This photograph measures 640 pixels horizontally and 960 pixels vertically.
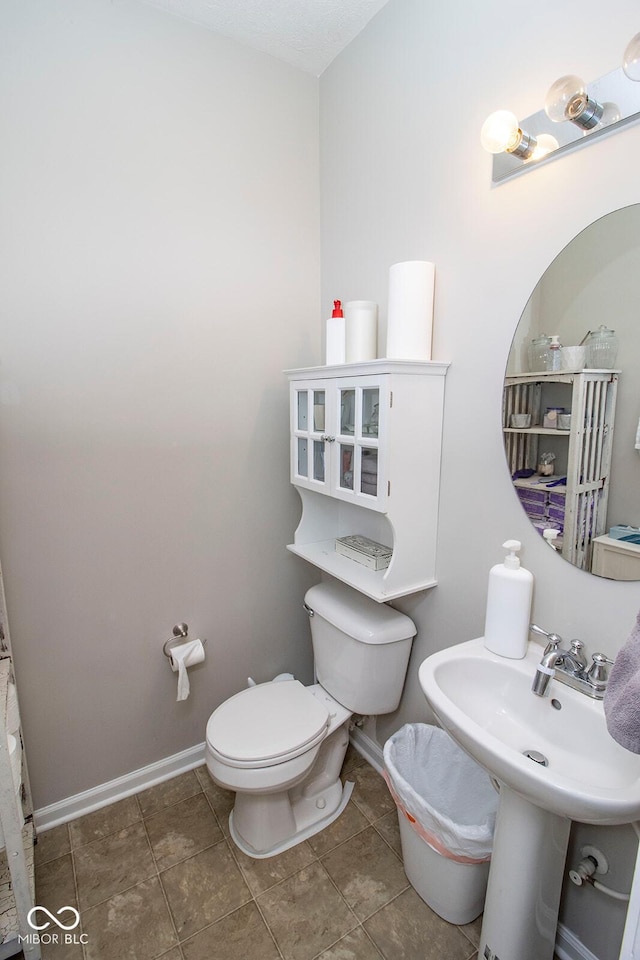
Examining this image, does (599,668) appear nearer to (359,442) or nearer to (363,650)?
(363,650)

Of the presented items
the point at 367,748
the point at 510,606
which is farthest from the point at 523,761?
the point at 367,748

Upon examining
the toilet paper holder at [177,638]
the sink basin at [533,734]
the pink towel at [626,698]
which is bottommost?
the toilet paper holder at [177,638]

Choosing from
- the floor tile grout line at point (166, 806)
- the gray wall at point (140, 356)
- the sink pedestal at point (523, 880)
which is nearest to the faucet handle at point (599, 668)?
the sink pedestal at point (523, 880)

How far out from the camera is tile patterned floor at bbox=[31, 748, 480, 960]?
4.12ft

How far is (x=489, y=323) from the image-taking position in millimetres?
1256

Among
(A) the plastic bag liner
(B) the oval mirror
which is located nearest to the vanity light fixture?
(B) the oval mirror

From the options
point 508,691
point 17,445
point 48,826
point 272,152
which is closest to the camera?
point 508,691

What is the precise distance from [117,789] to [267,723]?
0.72 m

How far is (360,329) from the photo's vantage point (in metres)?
1.56

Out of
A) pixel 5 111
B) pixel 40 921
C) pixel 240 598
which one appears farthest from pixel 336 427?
pixel 40 921

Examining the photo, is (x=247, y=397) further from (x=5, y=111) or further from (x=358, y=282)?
(x=5, y=111)

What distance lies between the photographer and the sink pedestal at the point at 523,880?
100cm

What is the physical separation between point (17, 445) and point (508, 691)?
1572 millimetres

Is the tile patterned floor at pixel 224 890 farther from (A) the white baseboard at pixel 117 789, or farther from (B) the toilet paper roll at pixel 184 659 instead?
(B) the toilet paper roll at pixel 184 659
